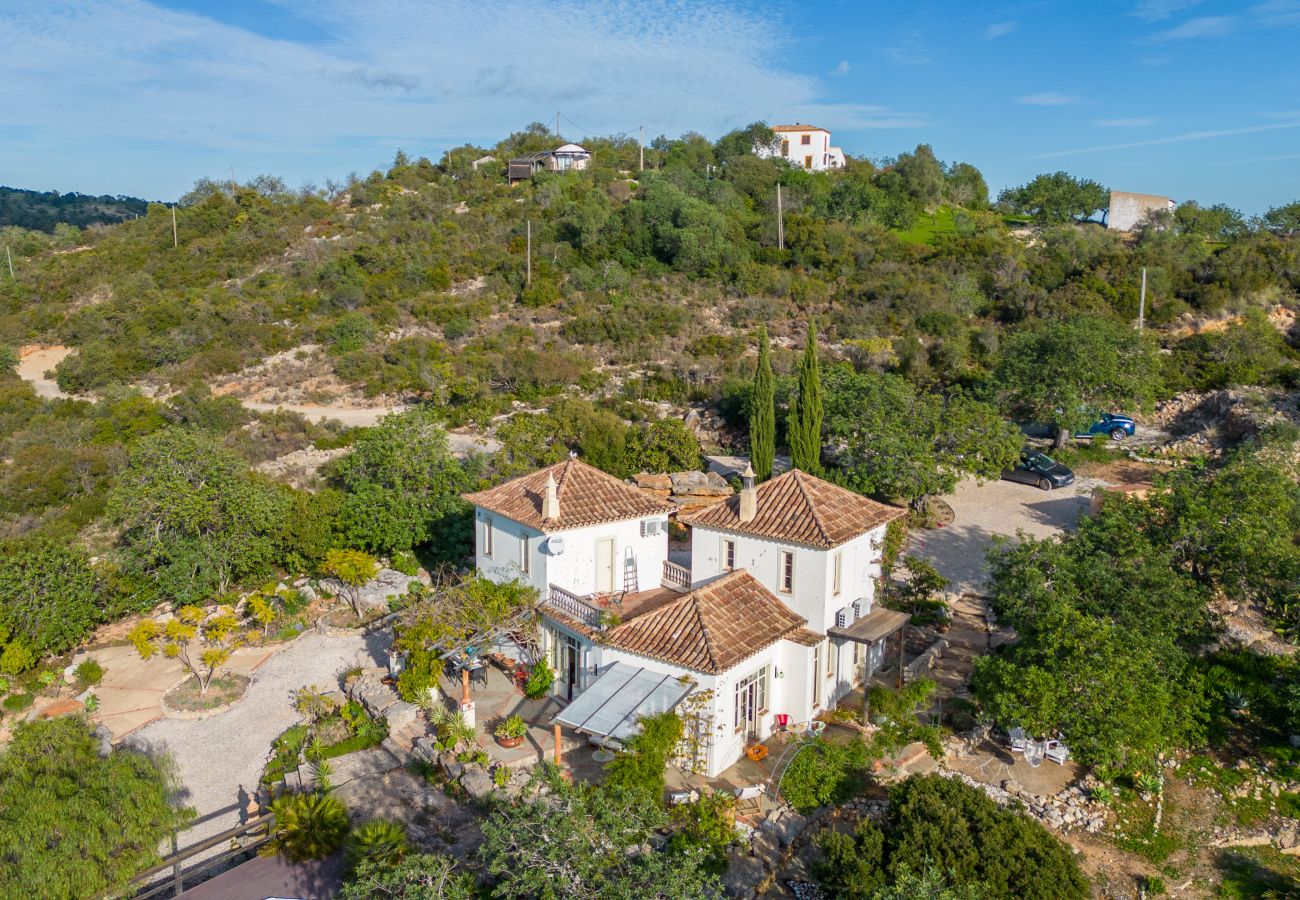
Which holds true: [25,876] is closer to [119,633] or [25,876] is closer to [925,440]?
[119,633]

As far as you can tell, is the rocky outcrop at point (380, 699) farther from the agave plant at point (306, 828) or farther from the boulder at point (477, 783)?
the agave plant at point (306, 828)

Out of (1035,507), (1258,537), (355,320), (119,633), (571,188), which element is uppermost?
(571,188)

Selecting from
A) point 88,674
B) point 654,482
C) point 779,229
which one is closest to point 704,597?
point 88,674

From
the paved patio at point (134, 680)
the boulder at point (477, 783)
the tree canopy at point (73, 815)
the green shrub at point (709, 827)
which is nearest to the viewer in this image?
the tree canopy at point (73, 815)

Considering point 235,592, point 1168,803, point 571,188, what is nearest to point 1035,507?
point 1168,803

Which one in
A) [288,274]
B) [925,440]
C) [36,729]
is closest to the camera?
[36,729]

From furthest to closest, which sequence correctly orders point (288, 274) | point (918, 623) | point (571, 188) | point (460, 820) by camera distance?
point (571, 188) → point (288, 274) → point (918, 623) → point (460, 820)

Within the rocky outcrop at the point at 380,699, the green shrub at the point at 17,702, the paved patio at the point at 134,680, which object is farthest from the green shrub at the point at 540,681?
the green shrub at the point at 17,702

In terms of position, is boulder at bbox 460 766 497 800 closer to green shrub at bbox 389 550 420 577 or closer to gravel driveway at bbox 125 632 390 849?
gravel driveway at bbox 125 632 390 849
